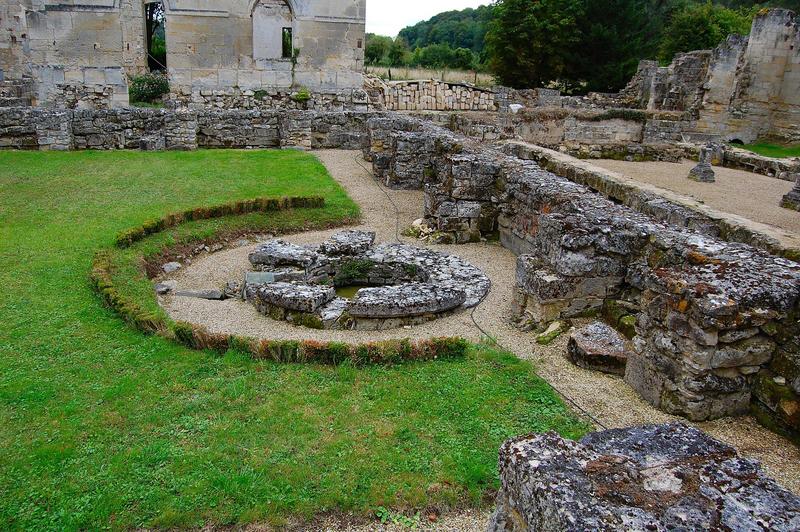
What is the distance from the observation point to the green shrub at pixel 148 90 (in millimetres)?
26016

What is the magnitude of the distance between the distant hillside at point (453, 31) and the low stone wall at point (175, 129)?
42427 mm

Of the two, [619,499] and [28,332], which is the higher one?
[619,499]

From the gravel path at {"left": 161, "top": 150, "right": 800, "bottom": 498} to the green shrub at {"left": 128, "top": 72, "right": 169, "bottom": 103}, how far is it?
16121mm

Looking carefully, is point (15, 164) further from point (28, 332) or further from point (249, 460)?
point (249, 460)

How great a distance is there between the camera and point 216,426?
5.06 meters

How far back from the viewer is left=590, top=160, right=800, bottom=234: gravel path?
12473 millimetres

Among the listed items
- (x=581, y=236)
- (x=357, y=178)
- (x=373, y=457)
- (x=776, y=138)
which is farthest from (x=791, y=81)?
(x=373, y=457)

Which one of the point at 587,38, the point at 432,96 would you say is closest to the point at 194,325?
the point at 432,96

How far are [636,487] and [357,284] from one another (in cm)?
731

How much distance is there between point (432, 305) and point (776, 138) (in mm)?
24200

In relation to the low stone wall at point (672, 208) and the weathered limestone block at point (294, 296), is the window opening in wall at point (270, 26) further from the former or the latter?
the weathered limestone block at point (294, 296)

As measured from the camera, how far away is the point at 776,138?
83.8 ft

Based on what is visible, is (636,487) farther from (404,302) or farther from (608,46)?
(608,46)

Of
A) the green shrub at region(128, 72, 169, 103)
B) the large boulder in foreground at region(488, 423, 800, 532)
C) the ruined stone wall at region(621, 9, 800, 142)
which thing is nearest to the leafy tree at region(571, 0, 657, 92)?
the ruined stone wall at region(621, 9, 800, 142)
